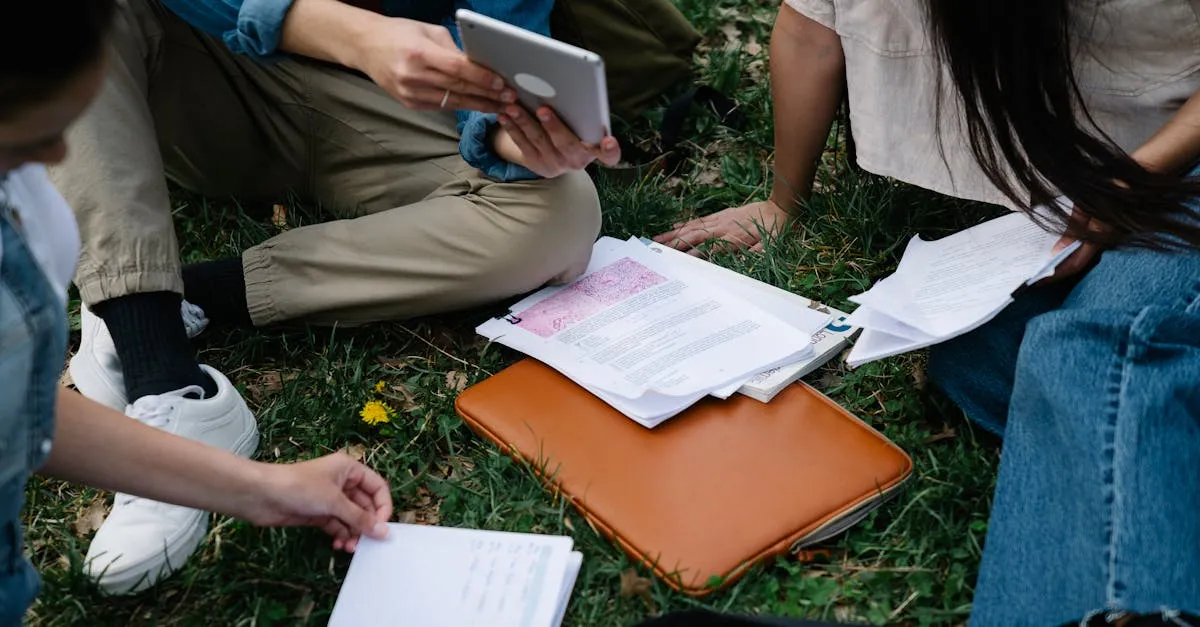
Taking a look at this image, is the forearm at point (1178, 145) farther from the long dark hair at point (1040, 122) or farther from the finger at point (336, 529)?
the finger at point (336, 529)

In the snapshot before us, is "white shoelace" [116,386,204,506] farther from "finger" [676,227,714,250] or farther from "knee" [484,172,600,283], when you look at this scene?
"finger" [676,227,714,250]

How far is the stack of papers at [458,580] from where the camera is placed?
1.48 m

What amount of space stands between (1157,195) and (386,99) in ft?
4.68

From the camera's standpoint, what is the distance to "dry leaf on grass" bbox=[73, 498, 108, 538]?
5.84 feet

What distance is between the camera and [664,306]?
2031 mm

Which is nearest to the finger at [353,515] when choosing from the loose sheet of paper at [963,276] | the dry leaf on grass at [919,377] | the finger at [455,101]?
the finger at [455,101]

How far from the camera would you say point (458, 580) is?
153 cm

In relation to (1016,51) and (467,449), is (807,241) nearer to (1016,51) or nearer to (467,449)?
(1016,51)

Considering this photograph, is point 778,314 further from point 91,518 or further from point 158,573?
point 91,518

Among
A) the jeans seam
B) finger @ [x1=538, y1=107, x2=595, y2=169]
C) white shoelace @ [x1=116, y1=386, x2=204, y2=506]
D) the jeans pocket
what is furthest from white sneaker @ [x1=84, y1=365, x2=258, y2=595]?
the jeans seam

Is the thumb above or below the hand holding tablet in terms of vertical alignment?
below

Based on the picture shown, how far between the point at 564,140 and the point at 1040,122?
807mm

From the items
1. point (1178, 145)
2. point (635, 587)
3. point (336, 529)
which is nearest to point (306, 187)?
point (336, 529)

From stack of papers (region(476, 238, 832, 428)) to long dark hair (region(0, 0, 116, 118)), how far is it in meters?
1.06
